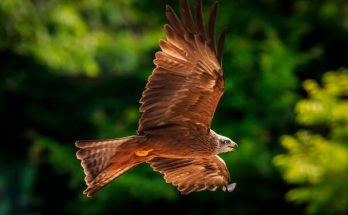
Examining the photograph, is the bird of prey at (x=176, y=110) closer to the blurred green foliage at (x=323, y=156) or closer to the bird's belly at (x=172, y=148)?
the bird's belly at (x=172, y=148)

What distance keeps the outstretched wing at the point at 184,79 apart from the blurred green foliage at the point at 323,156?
216 inches

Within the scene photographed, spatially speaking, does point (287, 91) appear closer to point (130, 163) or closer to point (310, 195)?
point (310, 195)

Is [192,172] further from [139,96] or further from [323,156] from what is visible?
[139,96]

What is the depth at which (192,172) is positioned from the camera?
4344 mm

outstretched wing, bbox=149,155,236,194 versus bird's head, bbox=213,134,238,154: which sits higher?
bird's head, bbox=213,134,238,154

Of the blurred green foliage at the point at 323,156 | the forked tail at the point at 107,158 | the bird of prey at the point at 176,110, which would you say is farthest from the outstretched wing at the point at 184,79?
the blurred green foliage at the point at 323,156

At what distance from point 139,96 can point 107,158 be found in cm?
766

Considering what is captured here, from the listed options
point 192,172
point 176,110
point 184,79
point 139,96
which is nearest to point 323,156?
point 139,96

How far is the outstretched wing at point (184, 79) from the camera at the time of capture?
12.5ft

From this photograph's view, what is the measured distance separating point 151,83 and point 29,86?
319 inches

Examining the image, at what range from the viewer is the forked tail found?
3707 millimetres

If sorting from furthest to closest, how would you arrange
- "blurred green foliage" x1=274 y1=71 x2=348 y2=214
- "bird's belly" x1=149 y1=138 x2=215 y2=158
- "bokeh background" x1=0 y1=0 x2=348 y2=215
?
"bokeh background" x1=0 y1=0 x2=348 y2=215
"blurred green foliage" x1=274 y1=71 x2=348 y2=214
"bird's belly" x1=149 y1=138 x2=215 y2=158

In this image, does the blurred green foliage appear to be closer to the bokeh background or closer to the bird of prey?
the bokeh background

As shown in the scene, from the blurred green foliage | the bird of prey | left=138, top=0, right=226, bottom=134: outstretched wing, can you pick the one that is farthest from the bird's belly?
the blurred green foliage
